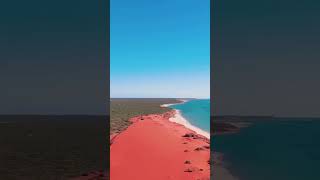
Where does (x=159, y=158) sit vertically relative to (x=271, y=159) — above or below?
above

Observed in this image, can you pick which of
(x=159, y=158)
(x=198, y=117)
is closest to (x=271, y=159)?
(x=159, y=158)

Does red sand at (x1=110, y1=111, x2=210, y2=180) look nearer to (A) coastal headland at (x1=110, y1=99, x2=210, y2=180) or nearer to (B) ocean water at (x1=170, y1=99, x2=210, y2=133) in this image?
(A) coastal headland at (x1=110, y1=99, x2=210, y2=180)

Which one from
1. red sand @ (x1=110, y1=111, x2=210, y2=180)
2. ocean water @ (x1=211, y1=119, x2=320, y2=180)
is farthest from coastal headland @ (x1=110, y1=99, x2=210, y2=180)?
ocean water @ (x1=211, y1=119, x2=320, y2=180)

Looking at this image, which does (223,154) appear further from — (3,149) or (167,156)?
(3,149)

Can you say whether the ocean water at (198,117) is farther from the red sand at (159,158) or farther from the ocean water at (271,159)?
the red sand at (159,158)

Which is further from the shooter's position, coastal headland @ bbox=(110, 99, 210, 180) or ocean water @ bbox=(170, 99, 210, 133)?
ocean water @ bbox=(170, 99, 210, 133)

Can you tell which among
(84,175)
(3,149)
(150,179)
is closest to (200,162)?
(150,179)

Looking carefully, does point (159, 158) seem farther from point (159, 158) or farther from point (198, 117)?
point (198, 117)

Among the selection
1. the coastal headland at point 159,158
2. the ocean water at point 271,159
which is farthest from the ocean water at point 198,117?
the coastal headland at point 159,158
